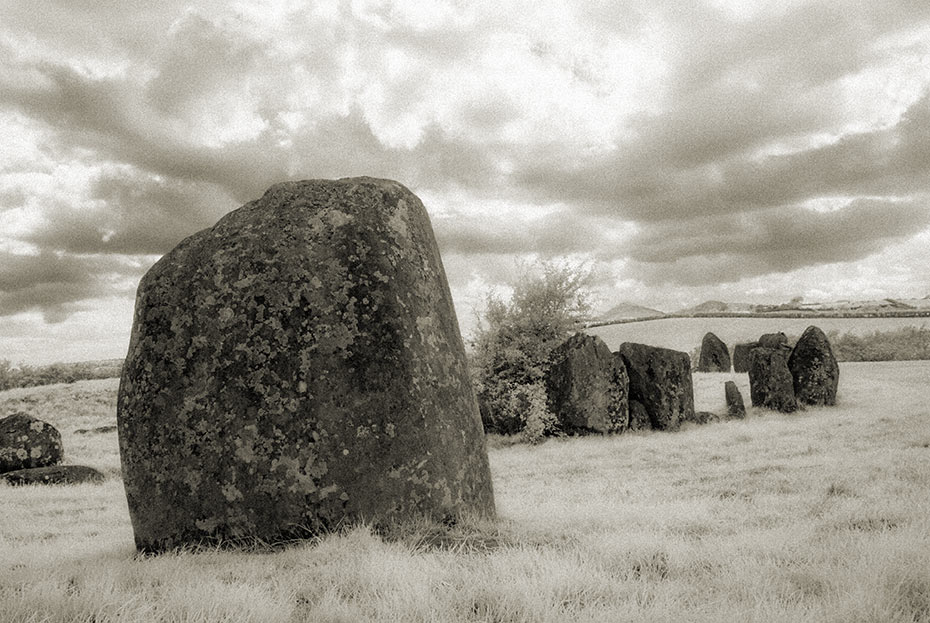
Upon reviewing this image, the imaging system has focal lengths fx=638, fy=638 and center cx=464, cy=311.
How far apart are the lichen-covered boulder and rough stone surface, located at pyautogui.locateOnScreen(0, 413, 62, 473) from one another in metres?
13.3

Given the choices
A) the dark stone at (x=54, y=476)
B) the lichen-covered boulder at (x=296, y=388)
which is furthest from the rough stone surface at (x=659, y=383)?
the lichen-covered boulder at (x=296, y=388)

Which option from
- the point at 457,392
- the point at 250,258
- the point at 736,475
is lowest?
the point at 736,475

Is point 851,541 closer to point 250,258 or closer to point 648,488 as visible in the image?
point 250,258

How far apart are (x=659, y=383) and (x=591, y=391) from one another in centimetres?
236

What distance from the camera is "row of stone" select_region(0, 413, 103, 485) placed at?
47.2 ft

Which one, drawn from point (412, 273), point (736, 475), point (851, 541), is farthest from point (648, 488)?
point (412, 273)

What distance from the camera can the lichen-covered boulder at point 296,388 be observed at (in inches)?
181

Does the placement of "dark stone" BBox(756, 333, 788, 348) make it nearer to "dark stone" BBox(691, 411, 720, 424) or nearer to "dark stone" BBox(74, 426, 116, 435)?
"dark stone" BBox(691, 411, 720, 424)

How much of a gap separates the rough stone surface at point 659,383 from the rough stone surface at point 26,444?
15740 millimetres

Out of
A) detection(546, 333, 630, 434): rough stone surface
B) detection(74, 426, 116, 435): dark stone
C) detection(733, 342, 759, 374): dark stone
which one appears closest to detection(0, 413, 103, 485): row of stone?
detection(74, 426, 116, 435): dark stone

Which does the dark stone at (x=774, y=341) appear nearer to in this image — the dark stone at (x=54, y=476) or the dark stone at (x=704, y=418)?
the dark stone at (x=704, y=418)

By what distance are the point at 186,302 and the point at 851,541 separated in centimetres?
503

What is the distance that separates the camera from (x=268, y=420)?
4621 mm

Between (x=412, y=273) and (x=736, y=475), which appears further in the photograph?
(x=736, y=475)
